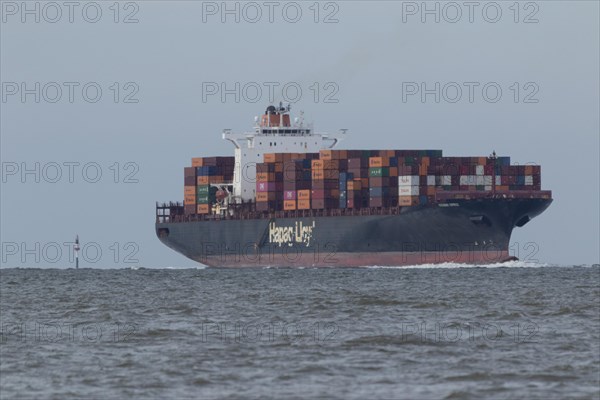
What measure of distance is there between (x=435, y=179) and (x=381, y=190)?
3530 millimetres

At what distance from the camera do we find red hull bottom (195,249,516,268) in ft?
300

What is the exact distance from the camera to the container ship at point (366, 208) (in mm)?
89875

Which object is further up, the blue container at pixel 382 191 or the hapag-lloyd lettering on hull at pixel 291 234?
the blue container at pixel 382 191

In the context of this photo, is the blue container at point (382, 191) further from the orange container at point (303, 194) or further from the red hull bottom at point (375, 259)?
the orange container at point (303, 194)

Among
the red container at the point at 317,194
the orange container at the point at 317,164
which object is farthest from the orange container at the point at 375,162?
the red container at the point at 317,194

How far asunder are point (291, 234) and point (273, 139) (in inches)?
538

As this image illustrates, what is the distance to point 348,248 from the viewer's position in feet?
315

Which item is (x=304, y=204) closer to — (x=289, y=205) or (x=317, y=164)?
(x=289, y=205)

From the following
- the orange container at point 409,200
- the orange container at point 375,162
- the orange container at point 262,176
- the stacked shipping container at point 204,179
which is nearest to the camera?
the orange container at point 409,200

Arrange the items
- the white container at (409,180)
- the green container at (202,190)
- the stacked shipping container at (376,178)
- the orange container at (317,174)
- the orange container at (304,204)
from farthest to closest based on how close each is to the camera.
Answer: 1. the green container at (202,190)
2. the orange container at (304,204)
3. the orange container at (317,174)
4. the stacked shipping container at (376,178)
5. the white container at (409,180)

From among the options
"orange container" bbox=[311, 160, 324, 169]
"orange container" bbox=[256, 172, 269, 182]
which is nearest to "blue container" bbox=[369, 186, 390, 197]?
"orange container" bbox=[311, 160, 324, 169]

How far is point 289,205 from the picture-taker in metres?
99.8

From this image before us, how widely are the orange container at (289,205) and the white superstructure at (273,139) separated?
906 centimetres

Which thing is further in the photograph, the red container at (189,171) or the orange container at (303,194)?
the red container at (189,171)
